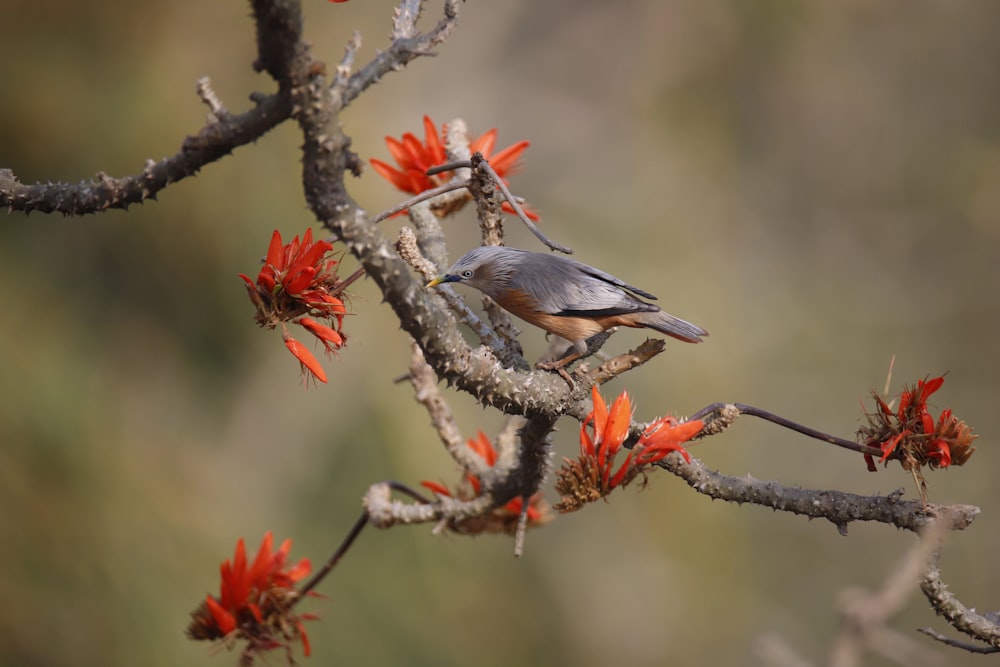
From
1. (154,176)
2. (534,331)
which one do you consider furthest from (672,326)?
(534,331)

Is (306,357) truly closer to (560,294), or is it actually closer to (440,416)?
(560,294)

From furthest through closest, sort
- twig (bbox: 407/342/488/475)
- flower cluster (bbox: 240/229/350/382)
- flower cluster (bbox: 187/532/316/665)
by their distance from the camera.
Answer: twig (bbox: 407/342/488/475) → flower cluster (bbox: 187/532/316/665) → flower cluster (bbox: 240/229/350/382)

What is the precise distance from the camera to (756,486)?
0.79 m

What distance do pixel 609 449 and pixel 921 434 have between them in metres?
0.27

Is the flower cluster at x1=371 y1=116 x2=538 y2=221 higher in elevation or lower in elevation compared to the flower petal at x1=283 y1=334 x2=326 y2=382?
higher

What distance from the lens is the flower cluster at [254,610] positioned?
36.4 inches

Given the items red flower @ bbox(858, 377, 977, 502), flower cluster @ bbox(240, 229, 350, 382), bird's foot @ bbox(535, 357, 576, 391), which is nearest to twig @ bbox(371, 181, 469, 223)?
flower cluster @ bbox(240, 229, 350, 382)

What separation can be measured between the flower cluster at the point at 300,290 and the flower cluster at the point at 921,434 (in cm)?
47

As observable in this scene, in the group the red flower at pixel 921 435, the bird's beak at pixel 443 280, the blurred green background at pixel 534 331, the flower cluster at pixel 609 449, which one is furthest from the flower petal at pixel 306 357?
the blurred green background at pixel 534 331

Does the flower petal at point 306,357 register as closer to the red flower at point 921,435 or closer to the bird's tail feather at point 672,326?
the bird's tail feather at point 672,326

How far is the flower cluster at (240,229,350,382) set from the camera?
73 centimetres

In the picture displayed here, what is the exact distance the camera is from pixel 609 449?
772 millimetres

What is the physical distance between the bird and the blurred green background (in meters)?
1.67

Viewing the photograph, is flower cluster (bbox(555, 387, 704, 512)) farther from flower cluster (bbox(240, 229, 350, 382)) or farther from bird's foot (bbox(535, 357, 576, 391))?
flower cluster (bbox(240, 229, 350, 382))
